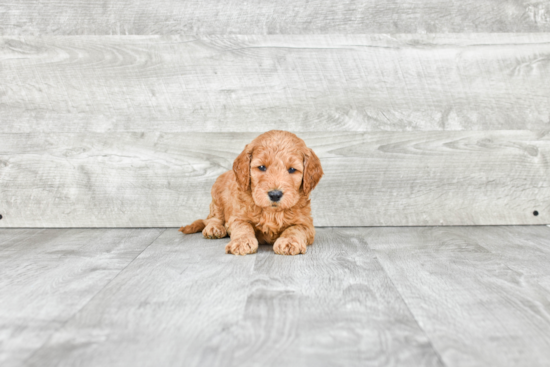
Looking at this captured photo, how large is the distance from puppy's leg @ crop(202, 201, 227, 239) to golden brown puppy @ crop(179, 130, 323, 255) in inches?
5.6

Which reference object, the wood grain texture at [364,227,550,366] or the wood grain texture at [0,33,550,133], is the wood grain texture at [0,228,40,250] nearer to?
the wood grain texture at [0,33,550,133]

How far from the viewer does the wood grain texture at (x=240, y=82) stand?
8.96 ft

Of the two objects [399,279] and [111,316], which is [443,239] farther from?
[111,316]

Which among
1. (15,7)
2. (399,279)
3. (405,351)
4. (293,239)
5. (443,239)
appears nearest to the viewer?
(405,351)

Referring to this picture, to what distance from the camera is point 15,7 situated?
2754 millimetres

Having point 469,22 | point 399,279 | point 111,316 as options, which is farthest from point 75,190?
point 469,22

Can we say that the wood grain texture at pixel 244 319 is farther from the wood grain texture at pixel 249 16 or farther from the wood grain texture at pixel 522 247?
the wood grain texture at pixel 249 16

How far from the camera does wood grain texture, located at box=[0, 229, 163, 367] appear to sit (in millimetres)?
1207

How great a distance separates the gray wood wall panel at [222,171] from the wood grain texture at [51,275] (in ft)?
0.61

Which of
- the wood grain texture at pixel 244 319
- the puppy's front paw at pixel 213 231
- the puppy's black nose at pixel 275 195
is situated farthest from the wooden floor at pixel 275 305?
the puppy's black nose at pixel 275 195

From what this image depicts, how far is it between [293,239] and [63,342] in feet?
3.54

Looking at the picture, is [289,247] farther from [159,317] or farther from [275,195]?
[159,317]

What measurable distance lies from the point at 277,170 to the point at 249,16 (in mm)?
1223

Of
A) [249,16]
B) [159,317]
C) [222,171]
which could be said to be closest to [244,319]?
[159,317]
